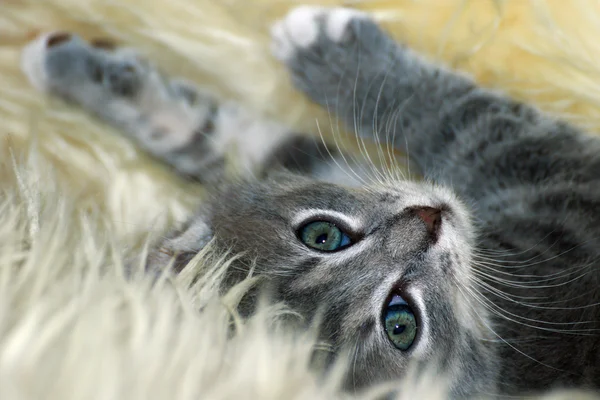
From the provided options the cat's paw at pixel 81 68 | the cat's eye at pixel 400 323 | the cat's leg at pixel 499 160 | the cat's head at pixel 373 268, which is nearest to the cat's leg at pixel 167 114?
the cat's paw at pixel 81 68

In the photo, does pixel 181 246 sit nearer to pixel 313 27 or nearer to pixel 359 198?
pixel 359 198

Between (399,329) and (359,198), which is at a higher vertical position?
(359,198)

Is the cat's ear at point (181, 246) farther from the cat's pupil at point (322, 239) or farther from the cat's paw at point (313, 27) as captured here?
the cat's paw at point (313, 27)

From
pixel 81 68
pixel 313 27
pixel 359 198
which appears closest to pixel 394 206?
pixel 359 198

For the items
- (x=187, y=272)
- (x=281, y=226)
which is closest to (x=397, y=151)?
(x=281, y=226)

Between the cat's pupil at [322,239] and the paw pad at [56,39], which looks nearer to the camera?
the cat's pupil at [322,239]

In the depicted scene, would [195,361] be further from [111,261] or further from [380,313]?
[380,313]

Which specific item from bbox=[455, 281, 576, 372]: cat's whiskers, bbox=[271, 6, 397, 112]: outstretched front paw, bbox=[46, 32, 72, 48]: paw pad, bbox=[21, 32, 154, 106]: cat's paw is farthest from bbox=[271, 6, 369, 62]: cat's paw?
bbox=[455, 281, 576, 372]: cat's whiskers
